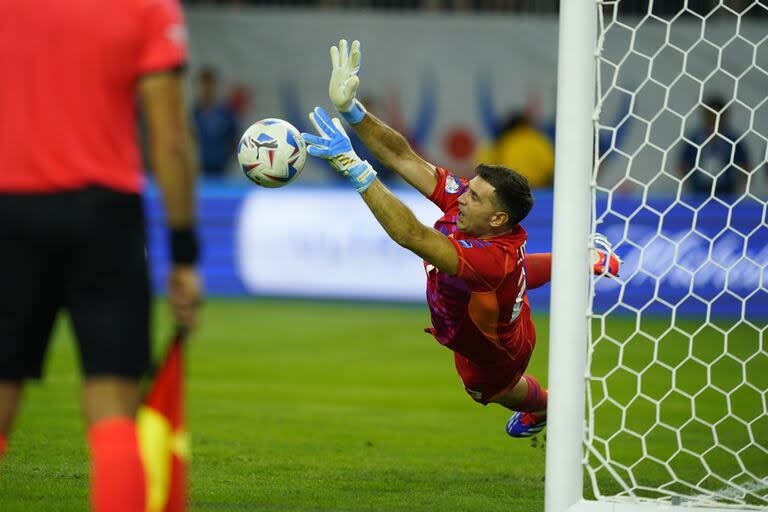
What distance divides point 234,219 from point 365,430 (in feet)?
24.5

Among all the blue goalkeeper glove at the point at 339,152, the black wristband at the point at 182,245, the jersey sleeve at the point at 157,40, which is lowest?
the black wristband at the point at 182,245

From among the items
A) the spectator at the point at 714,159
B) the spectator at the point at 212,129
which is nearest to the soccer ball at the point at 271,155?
the spectator at the point at 714,159

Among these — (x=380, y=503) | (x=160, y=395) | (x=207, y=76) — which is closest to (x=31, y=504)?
(x=380, y=503)

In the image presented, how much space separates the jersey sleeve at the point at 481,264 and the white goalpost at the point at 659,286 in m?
0.57

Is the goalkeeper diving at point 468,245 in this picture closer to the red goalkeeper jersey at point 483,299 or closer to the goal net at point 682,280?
the red goalkeeper jersey at point 483,299

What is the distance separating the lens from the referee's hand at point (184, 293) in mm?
3574

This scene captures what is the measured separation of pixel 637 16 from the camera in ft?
57.6

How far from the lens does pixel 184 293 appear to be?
3574mm

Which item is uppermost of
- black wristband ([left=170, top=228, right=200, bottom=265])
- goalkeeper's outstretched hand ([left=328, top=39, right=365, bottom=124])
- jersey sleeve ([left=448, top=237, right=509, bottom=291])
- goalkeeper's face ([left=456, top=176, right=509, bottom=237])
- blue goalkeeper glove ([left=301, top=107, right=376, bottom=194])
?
goalkeeper's outstretched hand ([left=328, top=39, right=365, bottom=124])

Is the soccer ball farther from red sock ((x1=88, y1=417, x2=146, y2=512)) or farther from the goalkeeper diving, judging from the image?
red sock ((x1=88, y1=417, x2=146, y2=512))

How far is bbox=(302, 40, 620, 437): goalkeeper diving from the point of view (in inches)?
216

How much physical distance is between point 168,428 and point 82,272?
2.05 ft

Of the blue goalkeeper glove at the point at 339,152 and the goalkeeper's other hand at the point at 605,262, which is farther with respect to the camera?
the goalkeeper's other hand at the point at 605,262

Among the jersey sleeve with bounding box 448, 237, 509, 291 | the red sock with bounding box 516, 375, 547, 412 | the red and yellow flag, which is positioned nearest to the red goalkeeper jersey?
the jersey sleeve with bounding box 448, 237, 509, 291
